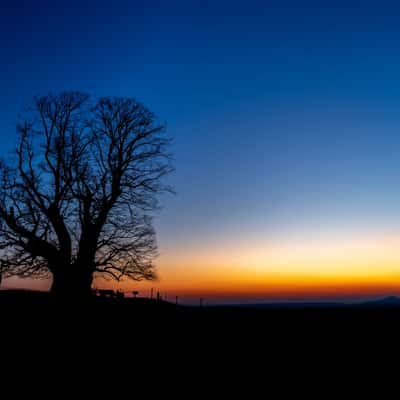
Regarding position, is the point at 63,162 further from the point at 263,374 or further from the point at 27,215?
the point at 263,374

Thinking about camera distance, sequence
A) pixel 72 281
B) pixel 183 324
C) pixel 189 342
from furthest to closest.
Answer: pixel 72 281, pixel 183 324, pixel 189 342

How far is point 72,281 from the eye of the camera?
70.3 ft

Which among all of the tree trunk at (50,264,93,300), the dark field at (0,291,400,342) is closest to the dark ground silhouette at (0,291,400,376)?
the dark field at (0,291,400,342)

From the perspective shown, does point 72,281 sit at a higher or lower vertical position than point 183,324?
higher

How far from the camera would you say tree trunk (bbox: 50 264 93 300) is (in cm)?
2108

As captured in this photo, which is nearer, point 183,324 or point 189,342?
point 189,342

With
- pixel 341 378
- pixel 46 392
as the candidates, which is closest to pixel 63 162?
pixel 46 392

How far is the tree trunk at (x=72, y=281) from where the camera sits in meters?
21.1

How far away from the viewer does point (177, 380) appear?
24.7 ft

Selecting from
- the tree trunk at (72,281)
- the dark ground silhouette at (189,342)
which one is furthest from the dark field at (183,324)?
the tree trunk at (72,281)

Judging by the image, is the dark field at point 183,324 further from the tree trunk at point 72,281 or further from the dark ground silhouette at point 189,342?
the tree trunk at point 72,281

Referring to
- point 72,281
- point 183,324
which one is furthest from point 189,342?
point 72,281

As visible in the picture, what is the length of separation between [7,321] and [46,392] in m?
6.34

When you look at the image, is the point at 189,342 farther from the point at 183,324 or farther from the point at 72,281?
the point at 72,281
